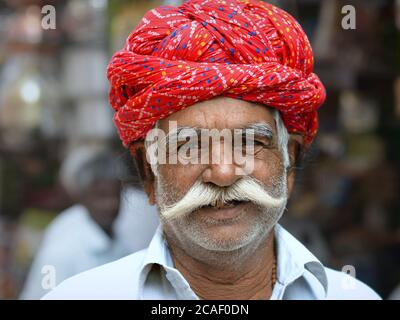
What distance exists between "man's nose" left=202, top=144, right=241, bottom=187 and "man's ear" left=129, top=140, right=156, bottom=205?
347mm

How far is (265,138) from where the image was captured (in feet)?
7.52

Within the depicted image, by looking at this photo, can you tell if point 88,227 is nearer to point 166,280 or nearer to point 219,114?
point 166,280

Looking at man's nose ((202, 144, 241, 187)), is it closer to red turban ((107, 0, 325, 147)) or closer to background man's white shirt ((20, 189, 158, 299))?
red turban ((107, 0, 325, 147))

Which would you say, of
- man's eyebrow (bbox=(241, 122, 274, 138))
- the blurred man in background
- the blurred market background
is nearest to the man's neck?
man's eyebrow (bbox=(241, 122, 274, 138))

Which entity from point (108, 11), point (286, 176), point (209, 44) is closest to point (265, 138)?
point (286, 176)

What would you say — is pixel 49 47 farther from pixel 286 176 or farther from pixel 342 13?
pixel 286 176

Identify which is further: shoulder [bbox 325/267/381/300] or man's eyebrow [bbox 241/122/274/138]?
shoulder [bbox 325/267/381/300]

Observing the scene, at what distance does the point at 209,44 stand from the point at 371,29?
7.83 feet

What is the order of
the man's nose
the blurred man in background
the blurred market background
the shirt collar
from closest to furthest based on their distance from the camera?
the man's nose → the shirt collar → the blurred man in background → the blurred market background

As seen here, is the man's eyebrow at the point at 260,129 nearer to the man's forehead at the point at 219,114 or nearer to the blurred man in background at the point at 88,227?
the man's forehead at the point at 219,114

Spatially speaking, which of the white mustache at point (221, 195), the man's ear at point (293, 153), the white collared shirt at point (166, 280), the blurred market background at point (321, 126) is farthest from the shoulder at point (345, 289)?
the blurred market background at point (321, 126)

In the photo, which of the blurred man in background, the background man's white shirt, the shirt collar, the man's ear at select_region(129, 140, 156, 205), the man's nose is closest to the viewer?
the man's nose

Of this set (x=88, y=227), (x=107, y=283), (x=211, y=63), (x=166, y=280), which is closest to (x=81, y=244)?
(x=88, y=227)

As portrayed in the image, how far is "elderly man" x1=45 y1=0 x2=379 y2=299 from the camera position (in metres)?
2.21
